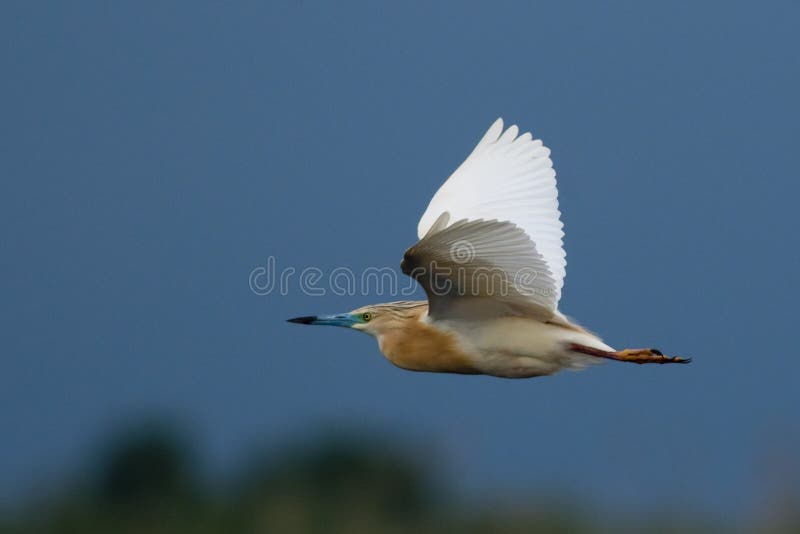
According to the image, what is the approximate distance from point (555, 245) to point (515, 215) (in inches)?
13.8

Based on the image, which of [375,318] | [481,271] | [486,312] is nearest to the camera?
[481,271]

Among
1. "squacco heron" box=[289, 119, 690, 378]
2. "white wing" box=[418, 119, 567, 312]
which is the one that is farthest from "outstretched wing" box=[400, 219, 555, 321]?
"white wing" box=[418, 119, 567, 312]

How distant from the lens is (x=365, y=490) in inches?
512

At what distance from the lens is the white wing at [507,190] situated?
750 cm

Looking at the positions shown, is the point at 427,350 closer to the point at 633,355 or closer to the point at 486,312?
the point at 486,312

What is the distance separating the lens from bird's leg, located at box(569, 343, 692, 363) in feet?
21.1

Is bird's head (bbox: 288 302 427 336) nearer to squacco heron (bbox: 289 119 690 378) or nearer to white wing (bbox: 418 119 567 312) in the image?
squacco heron (bbox: 289 119 690 378)

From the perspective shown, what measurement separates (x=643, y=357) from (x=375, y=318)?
1.40 meters

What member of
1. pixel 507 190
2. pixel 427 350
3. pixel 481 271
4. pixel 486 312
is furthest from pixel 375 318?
pixel 507 190

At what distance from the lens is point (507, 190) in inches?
304

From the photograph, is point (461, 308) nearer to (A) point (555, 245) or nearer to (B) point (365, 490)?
(A) point (555, 245)

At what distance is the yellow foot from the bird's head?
101 centimetres

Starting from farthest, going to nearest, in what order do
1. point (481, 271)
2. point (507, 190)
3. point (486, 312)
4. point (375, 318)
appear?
point (507, 190), point (375, 318), point (486, 312), point (481, 271)

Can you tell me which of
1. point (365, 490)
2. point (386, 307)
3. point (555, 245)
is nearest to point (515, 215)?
point (555, 245)
